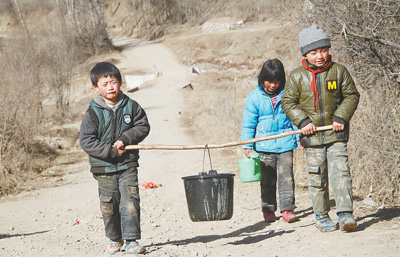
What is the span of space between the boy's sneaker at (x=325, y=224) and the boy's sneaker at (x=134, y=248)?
1647 mm

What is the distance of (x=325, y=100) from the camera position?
185 inches

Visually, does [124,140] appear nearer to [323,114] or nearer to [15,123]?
[323,114]

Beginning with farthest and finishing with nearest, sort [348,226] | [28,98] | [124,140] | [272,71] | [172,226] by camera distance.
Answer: [28,98], [172,226], [272,71], [124,140], [348,226]

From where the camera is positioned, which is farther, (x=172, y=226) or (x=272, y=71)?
(x=172, y=226)

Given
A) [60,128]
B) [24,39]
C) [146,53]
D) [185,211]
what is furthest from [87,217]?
[146,53]

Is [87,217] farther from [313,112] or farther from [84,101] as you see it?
[84,101]

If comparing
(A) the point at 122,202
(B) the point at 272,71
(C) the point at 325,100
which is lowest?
(A) the point at 122,202

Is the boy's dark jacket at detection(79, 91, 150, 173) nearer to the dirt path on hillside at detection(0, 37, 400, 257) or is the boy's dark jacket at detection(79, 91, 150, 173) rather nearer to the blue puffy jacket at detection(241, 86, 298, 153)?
the dirt path on hillside at detection(0, 37, 400, 257)

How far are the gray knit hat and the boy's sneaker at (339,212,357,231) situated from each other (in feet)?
4.97

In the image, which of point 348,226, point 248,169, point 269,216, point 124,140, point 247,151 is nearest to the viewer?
point 348,226

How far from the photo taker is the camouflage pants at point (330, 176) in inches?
181

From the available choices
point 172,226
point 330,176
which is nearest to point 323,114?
point 330,176

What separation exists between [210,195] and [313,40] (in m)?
1.68

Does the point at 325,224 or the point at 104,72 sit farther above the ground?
the point at 104,72
